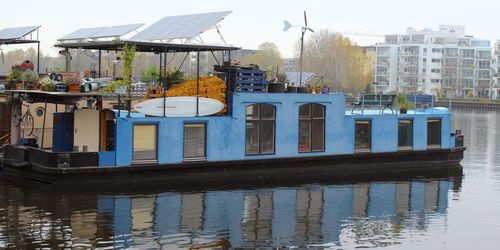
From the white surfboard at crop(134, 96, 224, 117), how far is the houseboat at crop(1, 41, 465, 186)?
17 centimetres

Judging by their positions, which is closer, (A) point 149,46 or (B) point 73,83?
(B) point 73,83

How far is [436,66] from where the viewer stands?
15875 centimetres

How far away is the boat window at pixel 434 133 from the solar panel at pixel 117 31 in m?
12.9

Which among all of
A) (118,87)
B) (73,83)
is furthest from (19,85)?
(118,87)

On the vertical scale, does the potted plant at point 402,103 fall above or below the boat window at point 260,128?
above

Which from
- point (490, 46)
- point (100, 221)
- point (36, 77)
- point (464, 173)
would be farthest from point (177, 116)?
point (490, 46)

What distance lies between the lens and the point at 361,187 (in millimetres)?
24688

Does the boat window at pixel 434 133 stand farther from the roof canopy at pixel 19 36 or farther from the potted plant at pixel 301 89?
the roof canopy at pixel 19 36

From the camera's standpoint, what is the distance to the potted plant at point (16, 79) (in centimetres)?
2373

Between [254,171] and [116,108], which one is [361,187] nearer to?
[254,171]

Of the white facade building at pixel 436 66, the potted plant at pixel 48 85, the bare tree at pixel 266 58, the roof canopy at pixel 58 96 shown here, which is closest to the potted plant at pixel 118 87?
the roof canopy at pixel 58 96

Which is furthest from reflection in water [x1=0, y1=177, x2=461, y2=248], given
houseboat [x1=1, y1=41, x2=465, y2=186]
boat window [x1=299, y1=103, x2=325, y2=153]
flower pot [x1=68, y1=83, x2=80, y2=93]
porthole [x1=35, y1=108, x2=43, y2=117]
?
porthole [x1=35, y1=108, x2=43, y2=117]

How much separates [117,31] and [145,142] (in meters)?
6.74

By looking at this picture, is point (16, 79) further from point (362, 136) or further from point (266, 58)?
point (266, 58)
